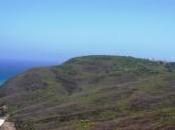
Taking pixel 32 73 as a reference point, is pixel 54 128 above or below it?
below

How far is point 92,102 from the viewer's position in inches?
5595

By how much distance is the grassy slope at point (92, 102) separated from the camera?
103438mm

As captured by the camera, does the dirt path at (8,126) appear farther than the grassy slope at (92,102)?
Yes

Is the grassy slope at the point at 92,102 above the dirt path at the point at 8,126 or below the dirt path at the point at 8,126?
above

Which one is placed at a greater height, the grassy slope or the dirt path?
the grassy slope

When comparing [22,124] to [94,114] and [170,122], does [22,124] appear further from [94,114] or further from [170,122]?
[170,122]

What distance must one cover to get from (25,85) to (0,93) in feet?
28.6

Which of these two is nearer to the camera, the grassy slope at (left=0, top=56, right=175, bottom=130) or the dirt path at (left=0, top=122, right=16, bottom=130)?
the grassy slope at (left=0, top=56, right=175, bottom=130)

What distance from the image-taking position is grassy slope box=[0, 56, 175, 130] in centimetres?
10344

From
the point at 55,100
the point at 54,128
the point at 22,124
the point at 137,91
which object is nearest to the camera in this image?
the point at 54,128

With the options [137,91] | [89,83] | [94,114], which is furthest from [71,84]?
[94,114]

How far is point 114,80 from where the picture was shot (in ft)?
615

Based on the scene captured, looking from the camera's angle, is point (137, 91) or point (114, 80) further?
point (114, 80)

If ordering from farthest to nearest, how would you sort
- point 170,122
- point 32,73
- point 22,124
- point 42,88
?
point 32,73, point 42,88, point 22,124, point 170,122
